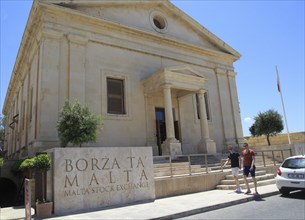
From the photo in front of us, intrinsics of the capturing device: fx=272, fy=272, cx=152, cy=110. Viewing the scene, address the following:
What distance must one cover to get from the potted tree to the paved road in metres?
4.10

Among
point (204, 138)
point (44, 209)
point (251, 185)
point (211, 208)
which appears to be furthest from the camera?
point (204, 138)

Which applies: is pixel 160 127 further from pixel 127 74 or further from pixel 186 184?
pixel 186 184

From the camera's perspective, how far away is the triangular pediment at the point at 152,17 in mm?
17359

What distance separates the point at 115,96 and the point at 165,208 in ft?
33.2

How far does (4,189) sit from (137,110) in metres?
9.11

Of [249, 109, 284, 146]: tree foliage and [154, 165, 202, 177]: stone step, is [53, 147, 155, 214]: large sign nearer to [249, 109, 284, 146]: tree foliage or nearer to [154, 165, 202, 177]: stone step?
[154, 165, 202, 177]: stone step

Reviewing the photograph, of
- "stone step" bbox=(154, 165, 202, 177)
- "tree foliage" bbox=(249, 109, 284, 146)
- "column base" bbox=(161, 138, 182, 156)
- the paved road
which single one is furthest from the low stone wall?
"tree foliage" bbox=(249, 109, 284, 146)

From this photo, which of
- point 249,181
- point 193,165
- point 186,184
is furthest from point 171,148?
point 249,181

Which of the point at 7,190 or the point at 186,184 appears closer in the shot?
the point at 186,184

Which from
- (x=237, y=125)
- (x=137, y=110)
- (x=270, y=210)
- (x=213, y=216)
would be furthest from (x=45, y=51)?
(x=237, y=125)

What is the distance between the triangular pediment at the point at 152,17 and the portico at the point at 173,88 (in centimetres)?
390

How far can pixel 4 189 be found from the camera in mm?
15781

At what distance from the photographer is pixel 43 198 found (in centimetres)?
839

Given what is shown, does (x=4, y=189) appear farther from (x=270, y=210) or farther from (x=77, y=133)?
(x=270, y=210)
